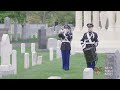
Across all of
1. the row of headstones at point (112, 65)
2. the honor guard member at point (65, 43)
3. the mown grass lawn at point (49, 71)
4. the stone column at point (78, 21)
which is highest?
the stone column at point (78, 21)

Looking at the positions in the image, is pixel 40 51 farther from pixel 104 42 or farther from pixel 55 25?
pixel 55 25

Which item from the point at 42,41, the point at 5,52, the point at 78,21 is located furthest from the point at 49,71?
the point at 78,21

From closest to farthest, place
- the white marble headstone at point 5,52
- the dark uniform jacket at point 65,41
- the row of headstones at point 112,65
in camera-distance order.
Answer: the row of headstones at point 112,65 < the white marble headstone at point 5,52 < the dark uniform jacket at point 65,41

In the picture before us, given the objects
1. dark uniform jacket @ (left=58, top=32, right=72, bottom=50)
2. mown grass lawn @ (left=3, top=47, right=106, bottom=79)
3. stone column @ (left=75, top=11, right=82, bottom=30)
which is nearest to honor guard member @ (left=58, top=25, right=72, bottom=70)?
dark uniform jacket @ (left=58, top=32, right=72, bottom=50)

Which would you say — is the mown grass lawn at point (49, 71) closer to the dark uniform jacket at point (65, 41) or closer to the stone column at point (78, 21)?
the dark uniform jacket at point (65, 41)

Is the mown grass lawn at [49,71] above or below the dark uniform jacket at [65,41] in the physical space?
below

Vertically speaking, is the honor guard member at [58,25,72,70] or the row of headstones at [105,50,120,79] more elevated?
the honor guard member at [58,25,72,70]

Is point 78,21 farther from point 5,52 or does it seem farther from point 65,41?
point 5,52

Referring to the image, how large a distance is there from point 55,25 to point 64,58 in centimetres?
4305

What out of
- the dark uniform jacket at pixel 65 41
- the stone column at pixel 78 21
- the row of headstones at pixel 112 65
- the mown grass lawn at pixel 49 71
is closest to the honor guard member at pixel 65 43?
the dark uniform jacket at pixel 65 41

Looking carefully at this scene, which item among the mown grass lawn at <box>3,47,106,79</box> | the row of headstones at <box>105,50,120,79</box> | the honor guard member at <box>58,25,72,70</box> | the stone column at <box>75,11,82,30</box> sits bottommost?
the mown grass lawn at <box>3,47,106,79</box>

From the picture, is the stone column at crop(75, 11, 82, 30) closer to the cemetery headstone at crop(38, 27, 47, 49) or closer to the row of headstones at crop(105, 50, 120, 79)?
the cemetery headstone at crop(38, 27, 47, 49)
